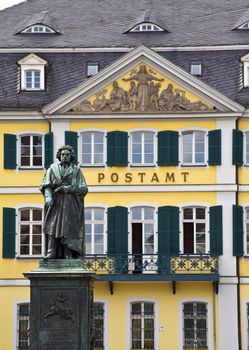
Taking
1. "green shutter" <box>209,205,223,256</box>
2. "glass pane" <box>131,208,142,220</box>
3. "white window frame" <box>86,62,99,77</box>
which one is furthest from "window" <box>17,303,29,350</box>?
"white window frame" <box>86,62,99,77</box>

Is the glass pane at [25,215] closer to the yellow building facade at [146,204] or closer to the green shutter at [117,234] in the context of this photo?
the yellow building facade at [146,204]

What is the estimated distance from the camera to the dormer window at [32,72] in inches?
1793

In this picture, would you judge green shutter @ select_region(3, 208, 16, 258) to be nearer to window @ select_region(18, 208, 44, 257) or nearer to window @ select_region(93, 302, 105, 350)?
window @ select_region(18, 208, 44, 257)

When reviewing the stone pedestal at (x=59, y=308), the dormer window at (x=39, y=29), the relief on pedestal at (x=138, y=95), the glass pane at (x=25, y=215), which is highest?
the dormer window at (x=39, y=29)

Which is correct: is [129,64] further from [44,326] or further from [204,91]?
[44,326]

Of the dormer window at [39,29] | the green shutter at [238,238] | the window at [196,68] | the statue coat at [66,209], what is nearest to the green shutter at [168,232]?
the green shutter at [238,238]

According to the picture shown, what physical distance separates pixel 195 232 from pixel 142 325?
3.73 meters

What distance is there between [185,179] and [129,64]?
453cm

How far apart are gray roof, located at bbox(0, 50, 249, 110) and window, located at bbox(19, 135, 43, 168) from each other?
1109 mm

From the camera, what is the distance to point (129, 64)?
4441 centimetres

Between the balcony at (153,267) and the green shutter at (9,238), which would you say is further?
the green shutter at (9,238)

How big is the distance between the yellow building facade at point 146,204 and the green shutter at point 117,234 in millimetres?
35

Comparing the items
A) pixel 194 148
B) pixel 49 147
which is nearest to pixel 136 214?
pixel 194 148

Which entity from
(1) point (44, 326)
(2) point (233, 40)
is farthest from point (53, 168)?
(2) point (233, 40)
